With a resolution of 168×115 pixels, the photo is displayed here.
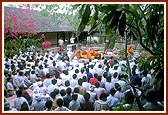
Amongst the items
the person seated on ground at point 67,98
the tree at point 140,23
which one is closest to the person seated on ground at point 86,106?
the person seated on ground at point 67,98

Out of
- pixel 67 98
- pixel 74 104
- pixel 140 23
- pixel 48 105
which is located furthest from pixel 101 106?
pixel 140 23

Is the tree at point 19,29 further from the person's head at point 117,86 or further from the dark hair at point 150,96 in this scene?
the dark hair at point 150,96

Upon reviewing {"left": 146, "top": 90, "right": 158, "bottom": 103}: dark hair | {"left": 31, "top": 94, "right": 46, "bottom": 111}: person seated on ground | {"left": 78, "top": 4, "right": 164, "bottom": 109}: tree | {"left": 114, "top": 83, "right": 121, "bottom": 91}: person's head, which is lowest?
{"left": 31, "top": 94, "right": 46, "bottom": 111}: person seated on ground

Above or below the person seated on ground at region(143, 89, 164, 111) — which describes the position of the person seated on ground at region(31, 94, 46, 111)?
below

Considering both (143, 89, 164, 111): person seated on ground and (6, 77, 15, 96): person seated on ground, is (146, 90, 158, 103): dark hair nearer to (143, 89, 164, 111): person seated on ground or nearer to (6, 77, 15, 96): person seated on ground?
(143, 89, 164, 111): person seated on ground

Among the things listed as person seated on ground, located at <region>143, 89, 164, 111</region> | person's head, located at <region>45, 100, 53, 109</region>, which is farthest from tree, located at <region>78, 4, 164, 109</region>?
person's head, located at <region>45, 100, 53, 109</region>

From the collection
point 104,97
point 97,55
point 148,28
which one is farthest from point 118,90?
point 97,55

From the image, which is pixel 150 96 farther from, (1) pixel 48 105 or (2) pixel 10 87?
(2) pixel 10 87

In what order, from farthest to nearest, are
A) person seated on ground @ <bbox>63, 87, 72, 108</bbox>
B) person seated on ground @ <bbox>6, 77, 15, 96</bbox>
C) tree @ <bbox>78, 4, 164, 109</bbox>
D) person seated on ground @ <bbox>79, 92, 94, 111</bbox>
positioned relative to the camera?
1. person seated on ground @ <bbox>6, 77, 15, 96</bbox>
2. person seated on ground @ <bbox>63, 87, 72, 108</bbox>
3. person seated on ground @ <bbox>79, 92, 94, 111</bbox>
4. tree @ <bbox>78, 4, 164, 109</bbox>

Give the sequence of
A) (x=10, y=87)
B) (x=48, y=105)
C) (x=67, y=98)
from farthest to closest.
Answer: (x=10, y=87) → (x=67, y=98) → (x=48, y=105)

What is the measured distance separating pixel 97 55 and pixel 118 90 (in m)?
2.34

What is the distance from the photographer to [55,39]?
5.47 meters

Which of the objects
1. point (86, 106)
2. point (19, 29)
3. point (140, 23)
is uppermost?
point (19, 29)

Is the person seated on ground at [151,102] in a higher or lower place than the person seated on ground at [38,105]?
higher
